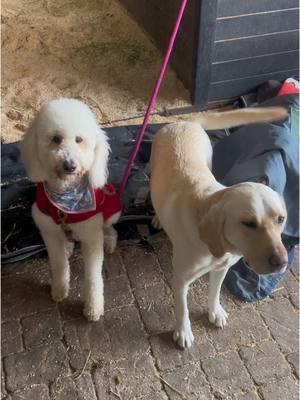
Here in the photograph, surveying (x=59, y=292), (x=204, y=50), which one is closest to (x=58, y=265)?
(x=59, y=292)

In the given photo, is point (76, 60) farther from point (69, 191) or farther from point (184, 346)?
point (184, 346)

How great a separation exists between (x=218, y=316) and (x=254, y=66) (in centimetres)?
157

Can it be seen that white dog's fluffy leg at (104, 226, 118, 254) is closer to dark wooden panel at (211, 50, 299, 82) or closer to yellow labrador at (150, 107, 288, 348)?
yellow labrador at (150, 107, 288, 348)

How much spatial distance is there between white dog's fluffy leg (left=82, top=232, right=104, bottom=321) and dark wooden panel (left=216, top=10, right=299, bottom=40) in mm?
1380

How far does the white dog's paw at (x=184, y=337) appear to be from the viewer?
1.80m

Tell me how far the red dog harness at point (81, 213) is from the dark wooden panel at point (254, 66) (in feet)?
4.03

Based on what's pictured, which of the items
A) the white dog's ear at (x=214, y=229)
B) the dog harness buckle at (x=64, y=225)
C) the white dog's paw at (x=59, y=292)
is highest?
the white dog's ear at (x=214, y=229)

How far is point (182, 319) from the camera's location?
178 cm

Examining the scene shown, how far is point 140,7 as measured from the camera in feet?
11.0

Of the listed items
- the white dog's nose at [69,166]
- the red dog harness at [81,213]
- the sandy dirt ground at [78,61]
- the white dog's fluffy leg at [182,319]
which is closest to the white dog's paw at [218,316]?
the white dog's fluffy leg at [182,319]

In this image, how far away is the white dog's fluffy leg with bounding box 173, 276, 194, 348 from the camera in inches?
67.2

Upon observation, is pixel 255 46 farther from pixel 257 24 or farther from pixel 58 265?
pixel 58 265

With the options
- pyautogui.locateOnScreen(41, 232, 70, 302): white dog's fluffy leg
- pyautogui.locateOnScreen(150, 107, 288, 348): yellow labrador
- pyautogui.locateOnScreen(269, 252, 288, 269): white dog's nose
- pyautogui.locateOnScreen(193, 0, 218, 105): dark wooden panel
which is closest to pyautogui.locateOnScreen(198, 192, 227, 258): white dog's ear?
pyautogui.locateOnScreen(150, 107, 288, 348): yellow labrador

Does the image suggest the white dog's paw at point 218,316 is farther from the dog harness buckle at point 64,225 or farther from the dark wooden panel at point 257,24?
the dark wooden panel at point 257,24
